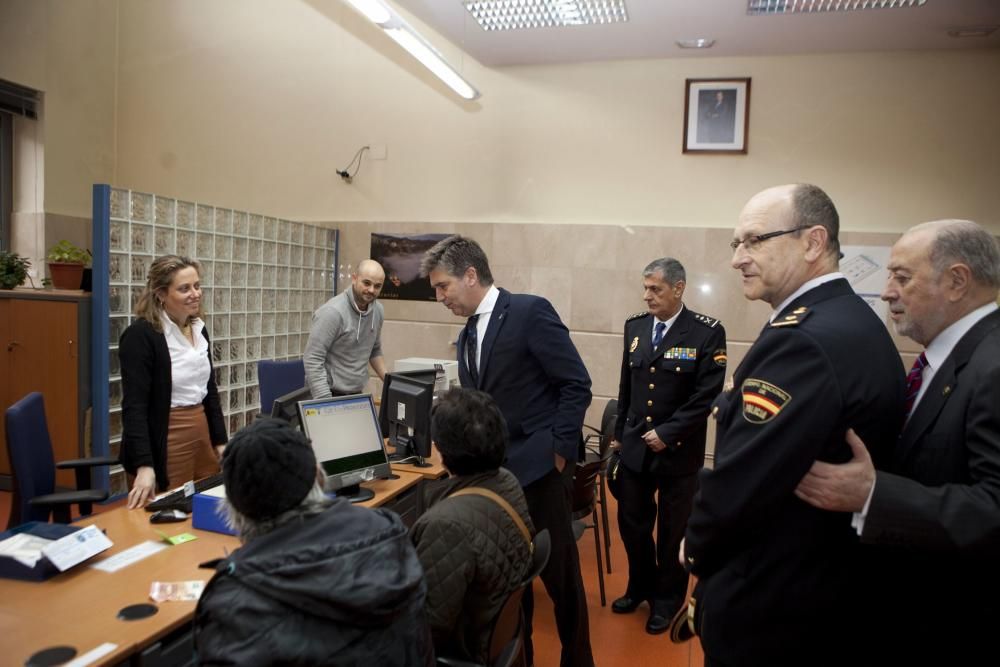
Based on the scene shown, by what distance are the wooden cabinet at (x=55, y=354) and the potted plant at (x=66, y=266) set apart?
0.14m

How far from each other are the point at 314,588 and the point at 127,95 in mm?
7085

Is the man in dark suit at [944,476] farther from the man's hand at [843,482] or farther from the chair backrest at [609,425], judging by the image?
the chair backrest at [609,425]

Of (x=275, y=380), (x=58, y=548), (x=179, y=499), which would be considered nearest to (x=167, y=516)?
(x=179, y=499)

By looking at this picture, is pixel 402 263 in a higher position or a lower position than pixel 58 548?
higher

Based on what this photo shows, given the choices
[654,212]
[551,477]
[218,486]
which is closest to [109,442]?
[218,486]

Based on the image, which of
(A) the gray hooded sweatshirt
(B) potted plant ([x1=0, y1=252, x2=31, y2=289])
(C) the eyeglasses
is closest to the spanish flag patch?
(C) the eyeglasses

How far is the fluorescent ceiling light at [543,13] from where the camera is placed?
4359mm

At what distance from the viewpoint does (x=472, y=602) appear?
1597 mm

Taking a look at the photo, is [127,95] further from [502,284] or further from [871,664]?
[871,664]

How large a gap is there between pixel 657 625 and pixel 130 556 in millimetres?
2198

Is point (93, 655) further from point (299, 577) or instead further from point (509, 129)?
point (509, 129)

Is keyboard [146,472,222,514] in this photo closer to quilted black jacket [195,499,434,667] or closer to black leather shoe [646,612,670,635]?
quilted black jacket [195,499,434,667]

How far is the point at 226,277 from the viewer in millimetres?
4855

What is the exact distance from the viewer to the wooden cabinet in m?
4.07
